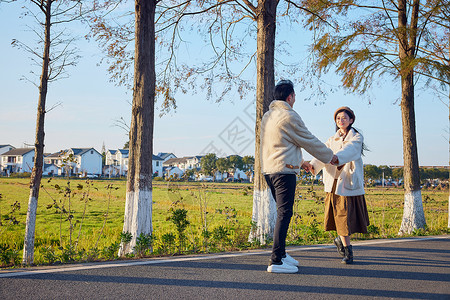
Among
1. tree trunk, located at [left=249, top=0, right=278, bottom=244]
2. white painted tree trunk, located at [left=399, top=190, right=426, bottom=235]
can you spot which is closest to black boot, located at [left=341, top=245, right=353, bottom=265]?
tree trunk, located at [left=249, top=0, right=278, bottom=244]

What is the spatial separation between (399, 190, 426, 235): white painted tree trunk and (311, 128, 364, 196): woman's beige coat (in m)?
6.00

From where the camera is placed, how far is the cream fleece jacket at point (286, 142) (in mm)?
4383

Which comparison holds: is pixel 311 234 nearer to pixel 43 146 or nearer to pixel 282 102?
pixel 282 102

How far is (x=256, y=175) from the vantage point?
7.52 meters

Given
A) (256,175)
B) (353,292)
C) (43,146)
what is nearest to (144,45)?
(43,146)

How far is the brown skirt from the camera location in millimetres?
4906

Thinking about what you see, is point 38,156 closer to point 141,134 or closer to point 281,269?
point 141,134

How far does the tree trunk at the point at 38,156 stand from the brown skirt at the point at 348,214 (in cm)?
416

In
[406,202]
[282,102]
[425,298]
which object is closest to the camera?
[425,298]

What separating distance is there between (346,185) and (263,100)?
3194 millimetres

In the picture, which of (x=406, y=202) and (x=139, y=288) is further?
(x=406, y=202)

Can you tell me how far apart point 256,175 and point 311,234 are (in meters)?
1.54

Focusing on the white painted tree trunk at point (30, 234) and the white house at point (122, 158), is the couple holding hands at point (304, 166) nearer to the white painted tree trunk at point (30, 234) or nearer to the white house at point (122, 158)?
the white painted tree trunk at point (30, 234)

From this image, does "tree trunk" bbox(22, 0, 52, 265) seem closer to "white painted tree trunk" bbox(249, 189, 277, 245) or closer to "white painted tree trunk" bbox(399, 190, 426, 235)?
"white painted tree trunk" bbox(249, 189, 277, 245)
